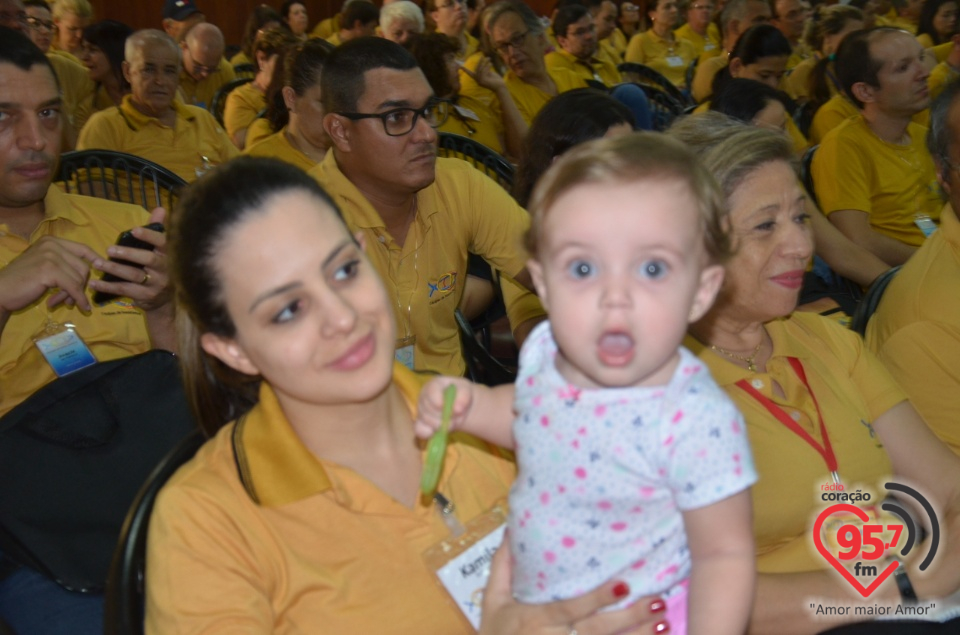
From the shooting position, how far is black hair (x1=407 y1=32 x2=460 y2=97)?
14.1 feet

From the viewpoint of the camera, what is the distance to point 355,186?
8.74 ft

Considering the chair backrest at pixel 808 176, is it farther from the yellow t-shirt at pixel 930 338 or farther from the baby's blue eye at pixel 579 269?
the baby's blue eye at pixel 579 269

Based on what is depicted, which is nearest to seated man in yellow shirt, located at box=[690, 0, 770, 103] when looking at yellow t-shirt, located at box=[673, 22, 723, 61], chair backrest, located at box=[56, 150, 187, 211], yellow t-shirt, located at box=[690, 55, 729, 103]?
yellow t-shirt, located at box=[690, 55, 729, 103]

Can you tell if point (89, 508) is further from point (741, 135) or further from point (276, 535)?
point (741, 135)

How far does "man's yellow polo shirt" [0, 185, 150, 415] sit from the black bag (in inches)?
17.0

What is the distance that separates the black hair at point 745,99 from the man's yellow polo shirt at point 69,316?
201cm

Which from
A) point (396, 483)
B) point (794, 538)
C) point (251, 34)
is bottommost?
point (251, 34)

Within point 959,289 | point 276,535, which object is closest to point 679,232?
point 276,535

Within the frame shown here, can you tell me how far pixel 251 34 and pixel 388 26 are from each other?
6.21 ft

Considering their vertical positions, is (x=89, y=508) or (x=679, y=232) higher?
(x=679, y=232)

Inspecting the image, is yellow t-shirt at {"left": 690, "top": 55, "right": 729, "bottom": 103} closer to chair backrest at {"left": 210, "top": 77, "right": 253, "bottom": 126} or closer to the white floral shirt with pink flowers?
chair backrest at {"left": 210, "top": 77, "right": 253, "bottom": 126}

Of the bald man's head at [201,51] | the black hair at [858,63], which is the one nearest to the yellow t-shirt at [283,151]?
the black hair at [858,63]

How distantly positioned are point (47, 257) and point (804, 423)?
1534 mm

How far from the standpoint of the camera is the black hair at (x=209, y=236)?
1223mm
